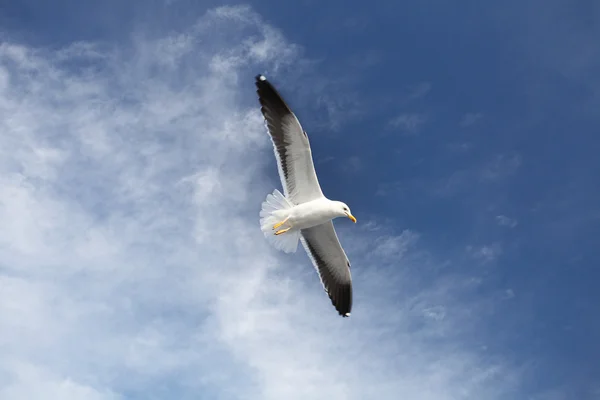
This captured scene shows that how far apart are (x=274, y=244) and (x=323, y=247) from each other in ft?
4.79

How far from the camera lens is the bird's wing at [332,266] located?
17.2 meters

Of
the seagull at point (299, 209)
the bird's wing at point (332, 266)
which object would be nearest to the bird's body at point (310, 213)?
the seagull at point (299, 209)

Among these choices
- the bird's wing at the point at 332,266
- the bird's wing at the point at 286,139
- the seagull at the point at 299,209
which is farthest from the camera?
the bird's wing at the point at 332,266

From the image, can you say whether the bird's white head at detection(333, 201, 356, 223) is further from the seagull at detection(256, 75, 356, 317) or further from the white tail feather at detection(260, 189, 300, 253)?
the white tail feather at detection(260, 189, 300, 253)

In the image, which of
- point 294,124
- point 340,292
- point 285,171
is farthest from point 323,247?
point 294,124

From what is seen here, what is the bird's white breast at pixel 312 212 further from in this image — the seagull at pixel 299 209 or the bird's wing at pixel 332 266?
the bird's wing at pixel 332 266

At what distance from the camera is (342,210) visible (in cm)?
1631

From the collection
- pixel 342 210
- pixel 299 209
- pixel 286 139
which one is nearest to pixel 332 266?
pixel 342 210

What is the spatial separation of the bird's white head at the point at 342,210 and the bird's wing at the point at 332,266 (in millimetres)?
987

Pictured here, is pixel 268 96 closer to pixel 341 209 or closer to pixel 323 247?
pixel 341 209

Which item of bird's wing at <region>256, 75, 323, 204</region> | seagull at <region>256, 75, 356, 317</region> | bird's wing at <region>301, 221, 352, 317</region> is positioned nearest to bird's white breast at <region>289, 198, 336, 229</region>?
seagull at <region>256, 75, 356, 317</region>

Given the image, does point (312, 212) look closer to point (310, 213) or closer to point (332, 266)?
point (310, 213)

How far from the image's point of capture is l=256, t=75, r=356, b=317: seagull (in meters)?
15.4

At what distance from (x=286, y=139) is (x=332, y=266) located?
14.0 ft
